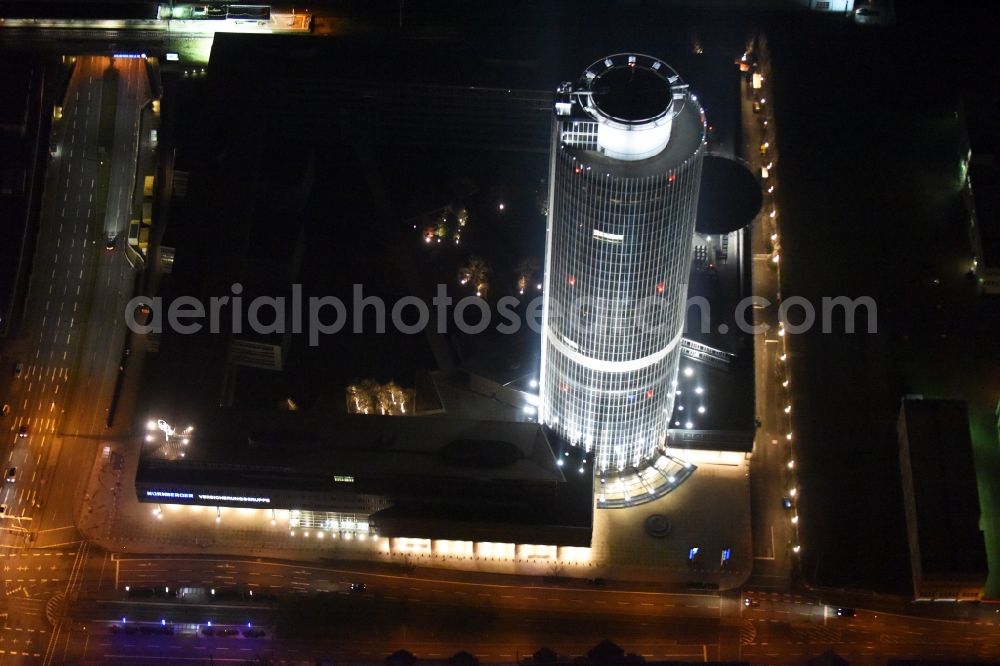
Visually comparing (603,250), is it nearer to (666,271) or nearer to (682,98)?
(666,271)

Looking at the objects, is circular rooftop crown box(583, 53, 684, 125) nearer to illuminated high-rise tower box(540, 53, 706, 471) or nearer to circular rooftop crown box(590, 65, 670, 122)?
circular rooftop crown box(590, 65, 670, 122)

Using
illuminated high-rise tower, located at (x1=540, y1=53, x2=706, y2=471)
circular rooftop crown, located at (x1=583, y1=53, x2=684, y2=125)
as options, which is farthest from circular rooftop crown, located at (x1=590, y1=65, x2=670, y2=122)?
illuminated high-rise tower, located at (x1=540, y1=53, x2=706, y2=471)

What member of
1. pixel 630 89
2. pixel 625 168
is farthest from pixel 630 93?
pixel 625 168

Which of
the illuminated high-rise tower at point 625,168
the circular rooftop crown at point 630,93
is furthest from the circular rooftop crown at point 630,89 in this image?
the illuminated high-rise tower at point 625,168

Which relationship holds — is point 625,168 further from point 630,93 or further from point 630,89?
point 630,89

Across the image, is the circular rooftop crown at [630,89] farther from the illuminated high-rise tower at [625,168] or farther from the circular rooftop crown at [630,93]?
the illuminated high-rise tower at [625,168]

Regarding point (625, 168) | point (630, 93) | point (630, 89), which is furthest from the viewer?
point (625, 168)

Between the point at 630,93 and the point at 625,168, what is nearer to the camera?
the point at 630,93

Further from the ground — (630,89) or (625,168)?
(630,89)
